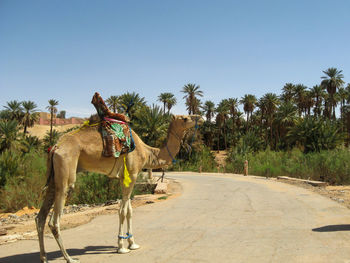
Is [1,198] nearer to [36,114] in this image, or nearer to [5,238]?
[5,238]

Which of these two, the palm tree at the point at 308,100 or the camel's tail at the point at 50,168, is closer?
the camel's tail at the point at 50,168

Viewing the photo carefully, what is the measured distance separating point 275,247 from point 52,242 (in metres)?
5.11

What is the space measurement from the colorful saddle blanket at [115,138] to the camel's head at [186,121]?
114 cm

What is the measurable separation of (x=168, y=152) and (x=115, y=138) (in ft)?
4.66

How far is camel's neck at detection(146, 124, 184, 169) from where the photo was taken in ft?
23.3

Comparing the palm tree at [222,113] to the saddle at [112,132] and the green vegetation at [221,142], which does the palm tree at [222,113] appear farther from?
the saddle at [112,132]

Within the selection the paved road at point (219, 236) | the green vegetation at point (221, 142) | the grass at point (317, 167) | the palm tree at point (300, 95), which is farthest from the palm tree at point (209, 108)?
the paved road at point (219, 236)

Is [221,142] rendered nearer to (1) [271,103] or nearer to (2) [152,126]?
(1) [271,103]

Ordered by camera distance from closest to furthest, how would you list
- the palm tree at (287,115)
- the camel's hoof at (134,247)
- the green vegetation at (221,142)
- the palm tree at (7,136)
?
the camel's hoof at (134,247)
the green vegetation at (221,142)
the palm tree at (7,136)
the palm tree at (287,115)

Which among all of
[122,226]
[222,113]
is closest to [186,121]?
[122,226]

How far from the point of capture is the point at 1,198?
1597 centimetres

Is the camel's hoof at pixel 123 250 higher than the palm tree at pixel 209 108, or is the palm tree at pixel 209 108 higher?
the palm tree at pixel 209 108

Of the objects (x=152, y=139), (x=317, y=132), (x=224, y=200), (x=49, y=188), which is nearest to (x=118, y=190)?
(x=224, y=200)

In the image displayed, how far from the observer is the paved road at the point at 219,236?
5.99 meters
